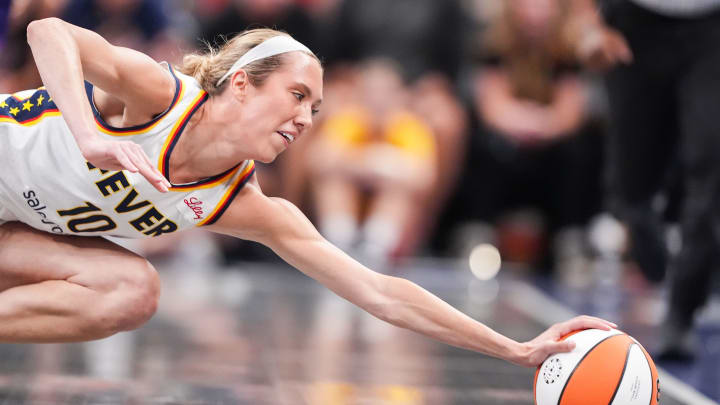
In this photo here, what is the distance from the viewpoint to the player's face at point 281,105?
2.95m

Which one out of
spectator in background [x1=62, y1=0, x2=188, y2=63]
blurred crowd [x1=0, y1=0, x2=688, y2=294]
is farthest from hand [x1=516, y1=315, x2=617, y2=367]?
spectator in background [x1=62, y1=0, x2=188, y2=63]

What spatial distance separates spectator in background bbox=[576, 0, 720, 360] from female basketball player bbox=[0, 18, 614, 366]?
1503mm

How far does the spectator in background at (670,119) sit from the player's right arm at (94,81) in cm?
239

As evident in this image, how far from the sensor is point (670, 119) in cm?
471

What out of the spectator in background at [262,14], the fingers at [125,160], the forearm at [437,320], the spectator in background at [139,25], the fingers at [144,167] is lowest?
the spectator in background at [262,14]

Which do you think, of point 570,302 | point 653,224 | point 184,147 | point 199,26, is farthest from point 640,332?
point 199,26

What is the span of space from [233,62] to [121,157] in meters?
0.70

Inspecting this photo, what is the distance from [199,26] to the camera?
811cm

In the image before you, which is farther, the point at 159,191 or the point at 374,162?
the point at 374,162

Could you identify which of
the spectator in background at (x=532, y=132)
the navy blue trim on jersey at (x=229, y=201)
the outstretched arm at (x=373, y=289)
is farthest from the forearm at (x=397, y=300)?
the spectator in background at (x=532, y=132)

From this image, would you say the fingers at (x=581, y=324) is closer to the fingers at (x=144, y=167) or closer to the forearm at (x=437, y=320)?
the forearm at (x=437, y=320)

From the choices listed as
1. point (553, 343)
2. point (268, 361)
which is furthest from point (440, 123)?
point (553, 343)

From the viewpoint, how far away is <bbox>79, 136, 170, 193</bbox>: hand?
2.43 metres

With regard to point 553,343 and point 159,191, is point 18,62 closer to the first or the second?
point 159,191
